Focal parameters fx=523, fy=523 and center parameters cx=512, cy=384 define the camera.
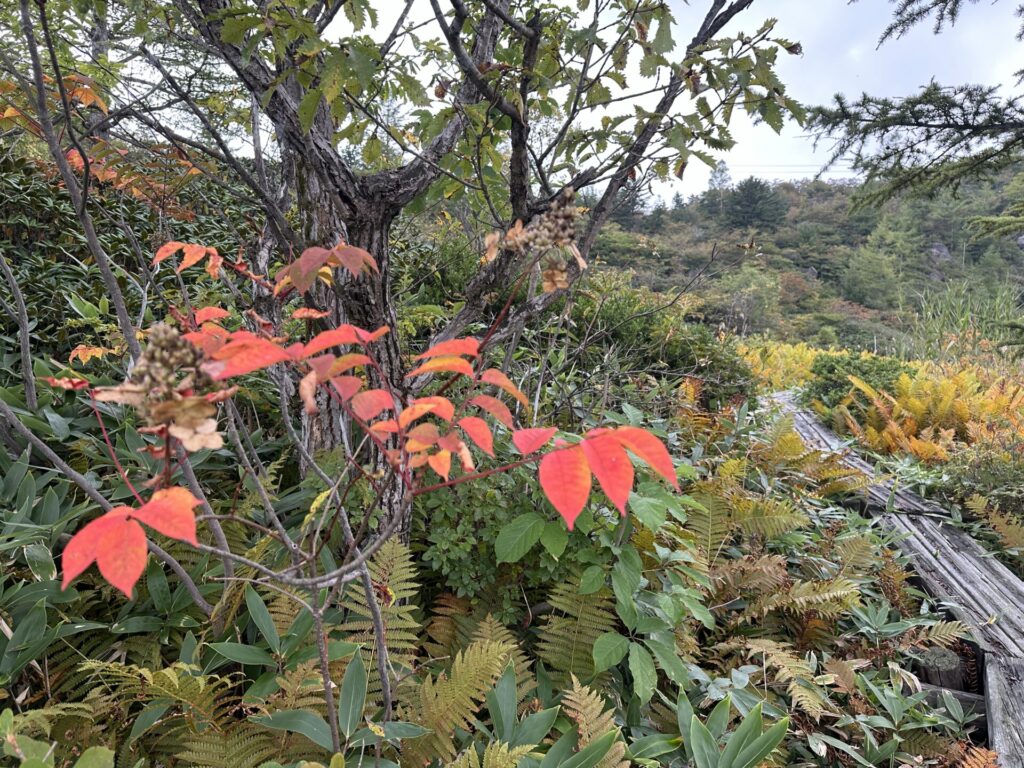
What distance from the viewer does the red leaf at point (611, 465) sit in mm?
532

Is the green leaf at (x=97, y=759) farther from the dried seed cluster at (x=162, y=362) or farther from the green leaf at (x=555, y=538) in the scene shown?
the green leaf at (x=555, y=538)

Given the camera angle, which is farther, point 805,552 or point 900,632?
point 805,552

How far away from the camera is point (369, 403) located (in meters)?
0.71

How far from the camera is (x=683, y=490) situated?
2246 mm

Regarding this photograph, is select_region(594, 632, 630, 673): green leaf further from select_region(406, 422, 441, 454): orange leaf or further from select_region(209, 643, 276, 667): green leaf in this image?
select_region(406, 422, 441, 454): orange leaf

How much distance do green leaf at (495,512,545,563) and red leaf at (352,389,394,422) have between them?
0.78 metres

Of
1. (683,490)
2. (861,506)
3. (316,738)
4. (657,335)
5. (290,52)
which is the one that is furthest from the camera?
(657,335)

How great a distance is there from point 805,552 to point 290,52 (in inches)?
101

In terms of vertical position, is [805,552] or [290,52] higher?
[290,52]

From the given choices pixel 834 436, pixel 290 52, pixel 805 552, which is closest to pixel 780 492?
pixel 805 552

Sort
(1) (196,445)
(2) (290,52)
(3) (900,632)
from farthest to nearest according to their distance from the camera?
(3) (900,632)
(2) (290,52)
(1) (196,445)

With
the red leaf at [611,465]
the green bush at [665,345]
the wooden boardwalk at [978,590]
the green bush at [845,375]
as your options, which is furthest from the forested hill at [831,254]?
the red leaf at [611,465]

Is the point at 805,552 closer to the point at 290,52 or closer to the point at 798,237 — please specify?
the point at 290,52

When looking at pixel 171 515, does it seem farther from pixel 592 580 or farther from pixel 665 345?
pixel 665 345
